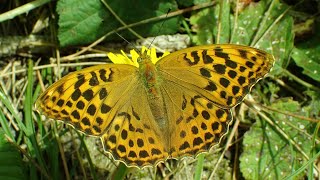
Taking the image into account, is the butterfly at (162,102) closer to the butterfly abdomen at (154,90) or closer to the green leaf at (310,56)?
the butterfly abdomen at (154,90)

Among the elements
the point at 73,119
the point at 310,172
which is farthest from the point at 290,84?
the point at 73,119

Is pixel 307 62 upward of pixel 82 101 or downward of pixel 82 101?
upward

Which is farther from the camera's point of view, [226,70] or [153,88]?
[153,88]

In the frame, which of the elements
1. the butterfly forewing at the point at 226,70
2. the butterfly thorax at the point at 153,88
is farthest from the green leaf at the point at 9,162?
the butterfly forewing at the point at 226,70

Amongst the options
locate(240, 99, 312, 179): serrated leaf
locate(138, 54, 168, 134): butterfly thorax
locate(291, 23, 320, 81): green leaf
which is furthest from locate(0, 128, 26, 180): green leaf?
locate(291, 23, 320, 81): green leaf

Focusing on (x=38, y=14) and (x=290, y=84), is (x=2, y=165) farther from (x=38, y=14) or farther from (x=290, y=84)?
(x=290, y=84)

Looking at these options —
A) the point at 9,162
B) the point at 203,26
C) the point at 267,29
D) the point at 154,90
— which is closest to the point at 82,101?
the point at 154,90

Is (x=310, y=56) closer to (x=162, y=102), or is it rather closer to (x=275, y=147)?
(x=275, y=147)
